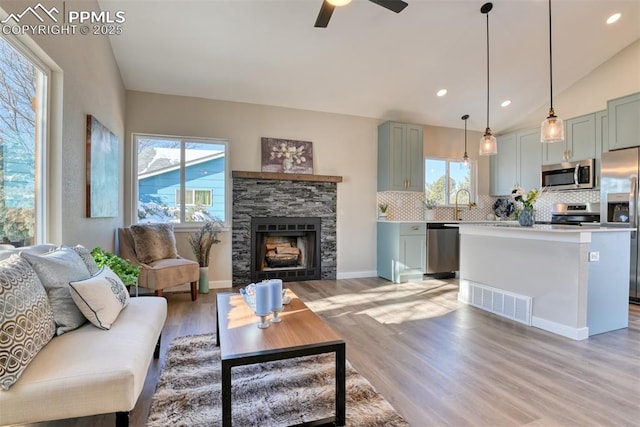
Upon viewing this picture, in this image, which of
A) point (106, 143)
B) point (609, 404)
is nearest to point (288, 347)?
point (609, 404)

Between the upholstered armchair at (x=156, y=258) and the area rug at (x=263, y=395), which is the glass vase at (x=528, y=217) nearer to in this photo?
the area rug at (x=263, y=395)

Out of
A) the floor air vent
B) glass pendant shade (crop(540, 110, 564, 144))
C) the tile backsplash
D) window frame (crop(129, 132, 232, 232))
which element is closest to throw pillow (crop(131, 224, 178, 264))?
window frame (crop(129, 132, 232, 232))

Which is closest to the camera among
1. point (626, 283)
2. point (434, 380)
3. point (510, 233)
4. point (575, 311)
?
point (434, 380)

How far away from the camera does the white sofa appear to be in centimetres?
120

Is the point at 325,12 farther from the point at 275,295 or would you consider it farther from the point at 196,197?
the point at 196,197

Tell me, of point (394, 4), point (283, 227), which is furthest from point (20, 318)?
point (283, 227)

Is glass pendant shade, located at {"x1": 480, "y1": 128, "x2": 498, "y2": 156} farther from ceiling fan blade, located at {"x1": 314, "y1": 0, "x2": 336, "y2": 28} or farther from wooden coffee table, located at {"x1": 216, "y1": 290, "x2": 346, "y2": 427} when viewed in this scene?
wooden coffee table, located at {"x1": 216, "y1": 290, "x2": 346, "y2": 427}

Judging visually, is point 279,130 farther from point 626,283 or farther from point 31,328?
point 626,283

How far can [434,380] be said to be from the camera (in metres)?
2.11

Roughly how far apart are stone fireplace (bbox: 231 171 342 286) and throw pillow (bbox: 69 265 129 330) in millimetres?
2871

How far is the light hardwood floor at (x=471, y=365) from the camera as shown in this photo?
1759 millimetres

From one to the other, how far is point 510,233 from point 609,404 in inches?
71.7

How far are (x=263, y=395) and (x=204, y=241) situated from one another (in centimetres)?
291

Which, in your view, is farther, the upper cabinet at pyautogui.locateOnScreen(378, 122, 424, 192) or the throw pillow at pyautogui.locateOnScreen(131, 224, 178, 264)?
the upper cabinet at pyautogui.locateOnScreen(378, 122, 424, 192)
